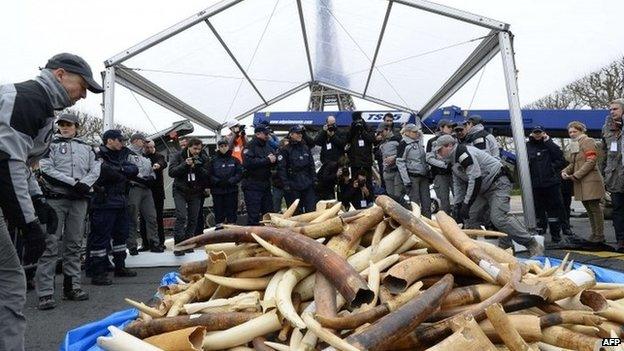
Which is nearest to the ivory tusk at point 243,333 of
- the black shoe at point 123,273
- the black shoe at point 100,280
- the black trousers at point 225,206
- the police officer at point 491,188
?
the black shoe at point 100,280

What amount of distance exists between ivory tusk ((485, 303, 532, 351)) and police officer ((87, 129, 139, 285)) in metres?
4.39

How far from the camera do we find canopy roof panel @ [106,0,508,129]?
6797 millimetres

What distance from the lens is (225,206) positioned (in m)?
7.30

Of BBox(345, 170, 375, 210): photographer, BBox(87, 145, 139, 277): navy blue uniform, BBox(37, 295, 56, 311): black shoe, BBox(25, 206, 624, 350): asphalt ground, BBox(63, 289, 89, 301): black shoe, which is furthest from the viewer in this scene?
BBox(345, 170, 375, 210): photographer

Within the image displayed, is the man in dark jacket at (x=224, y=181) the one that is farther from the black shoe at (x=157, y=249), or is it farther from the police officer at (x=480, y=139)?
the police officer at (x=480, y=139)

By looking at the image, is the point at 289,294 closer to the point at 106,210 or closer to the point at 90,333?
the point at 90,333

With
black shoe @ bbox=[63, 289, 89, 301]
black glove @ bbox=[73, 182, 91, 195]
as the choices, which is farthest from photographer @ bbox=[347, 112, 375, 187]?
black shoe @ bbox=[63, 289, 89, 301]

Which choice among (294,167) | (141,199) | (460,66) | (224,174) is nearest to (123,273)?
(141,199)

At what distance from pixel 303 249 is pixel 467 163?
374cm

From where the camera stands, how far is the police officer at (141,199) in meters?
6.60

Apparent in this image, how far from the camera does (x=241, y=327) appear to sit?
5.99ft

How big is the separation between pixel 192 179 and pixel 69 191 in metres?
2.37

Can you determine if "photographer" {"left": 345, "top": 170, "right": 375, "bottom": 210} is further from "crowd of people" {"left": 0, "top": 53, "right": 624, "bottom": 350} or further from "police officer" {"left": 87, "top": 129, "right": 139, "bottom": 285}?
"police officer" {"left": 87, "top": 129, "right": 139, "bottom": 285}

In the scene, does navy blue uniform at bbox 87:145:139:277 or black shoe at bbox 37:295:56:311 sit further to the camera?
navy blue uniform at bbox 87:145:139:277
